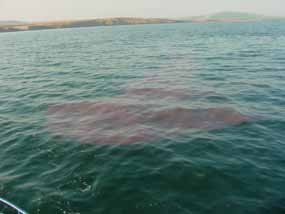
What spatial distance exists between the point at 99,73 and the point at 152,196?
27.9m

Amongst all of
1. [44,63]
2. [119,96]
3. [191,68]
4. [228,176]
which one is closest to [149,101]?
[119,96]

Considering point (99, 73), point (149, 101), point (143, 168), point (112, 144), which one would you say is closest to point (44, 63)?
point (99, 73)

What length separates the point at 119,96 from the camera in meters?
25.0

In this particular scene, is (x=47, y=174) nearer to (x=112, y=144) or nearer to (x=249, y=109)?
(x=112, y=144)

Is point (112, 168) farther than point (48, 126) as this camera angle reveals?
No

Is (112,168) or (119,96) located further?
(119,96)

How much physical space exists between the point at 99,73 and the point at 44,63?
51.7ft

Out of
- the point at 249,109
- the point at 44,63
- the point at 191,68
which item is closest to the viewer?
the point at 249,109

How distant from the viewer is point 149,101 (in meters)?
23.0

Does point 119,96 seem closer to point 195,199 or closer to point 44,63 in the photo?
point 195,199

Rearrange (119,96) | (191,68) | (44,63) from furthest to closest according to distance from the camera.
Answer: (44,63) < (191,68) < (119,96)

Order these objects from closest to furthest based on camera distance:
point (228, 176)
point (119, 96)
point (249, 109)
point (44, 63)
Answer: point (228, 176) → point (249, 109) → point (119, 96) → point (44, 63)

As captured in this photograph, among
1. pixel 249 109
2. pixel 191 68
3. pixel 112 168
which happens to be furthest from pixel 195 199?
pixel 191 68

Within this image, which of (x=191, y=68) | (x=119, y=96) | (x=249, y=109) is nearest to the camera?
(x=249, y=109)
